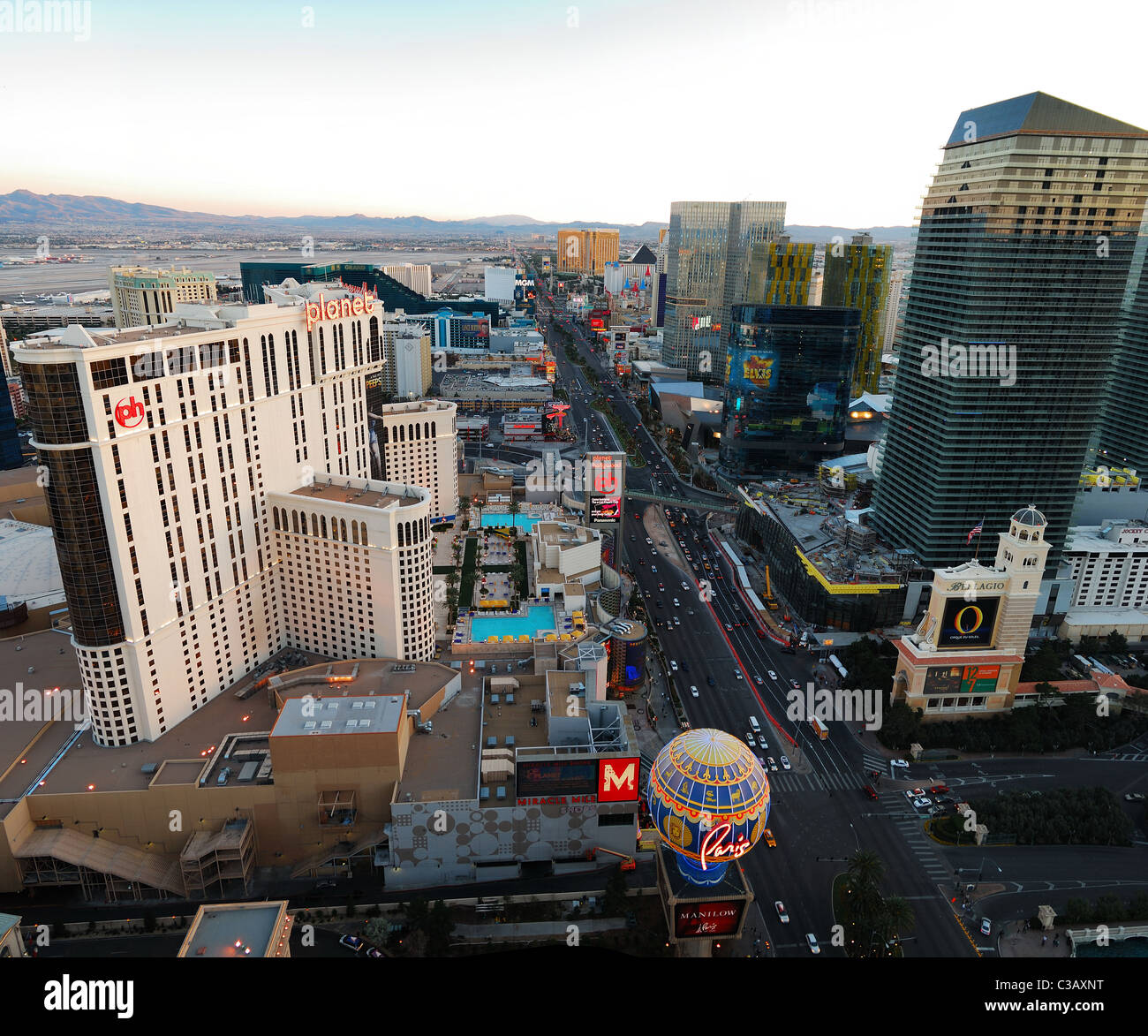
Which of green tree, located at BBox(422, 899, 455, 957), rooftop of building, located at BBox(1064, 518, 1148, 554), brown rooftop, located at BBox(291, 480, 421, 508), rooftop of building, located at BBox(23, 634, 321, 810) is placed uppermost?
brown rooftop, located at BBox(291, 480, 421, 508)

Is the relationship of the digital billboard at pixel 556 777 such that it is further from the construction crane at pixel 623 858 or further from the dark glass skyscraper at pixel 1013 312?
the dark glass skyscraper at pixel 1013 312

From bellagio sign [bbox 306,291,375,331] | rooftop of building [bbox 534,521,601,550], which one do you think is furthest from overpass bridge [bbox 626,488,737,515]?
bellagio sign [bbox 306,291,375,331]

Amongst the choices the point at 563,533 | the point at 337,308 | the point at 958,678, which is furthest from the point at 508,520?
the point at 958,678

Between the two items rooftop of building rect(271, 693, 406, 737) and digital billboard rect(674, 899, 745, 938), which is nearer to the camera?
digital billboard rect(674, 899, 745, 938)

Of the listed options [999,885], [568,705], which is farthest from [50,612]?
[999,885]

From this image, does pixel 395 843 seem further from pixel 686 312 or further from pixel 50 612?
pixel 686 312

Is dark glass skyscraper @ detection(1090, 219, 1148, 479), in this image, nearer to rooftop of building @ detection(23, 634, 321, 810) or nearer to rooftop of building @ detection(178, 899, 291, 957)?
rooftop of building @ detection(23, 634, 321, 810)
